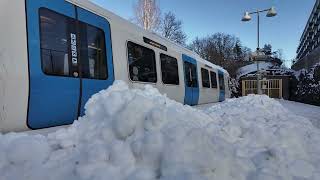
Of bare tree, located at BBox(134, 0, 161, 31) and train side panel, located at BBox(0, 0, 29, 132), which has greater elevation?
bare tree, located at BBox(134, 0, 161, 31)

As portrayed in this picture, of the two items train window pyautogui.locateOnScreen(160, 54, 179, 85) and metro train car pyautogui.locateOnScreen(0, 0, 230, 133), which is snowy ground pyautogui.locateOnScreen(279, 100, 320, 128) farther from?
metro train car pyautogui.locateOnScreen(0, 0, 230, 133)

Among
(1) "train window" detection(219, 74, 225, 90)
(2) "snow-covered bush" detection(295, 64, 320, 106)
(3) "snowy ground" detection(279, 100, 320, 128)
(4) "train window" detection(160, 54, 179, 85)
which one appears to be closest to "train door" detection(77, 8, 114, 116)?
(4) "train window" detection(160, 54, 179, 85)

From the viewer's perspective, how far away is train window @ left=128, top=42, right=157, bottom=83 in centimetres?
930

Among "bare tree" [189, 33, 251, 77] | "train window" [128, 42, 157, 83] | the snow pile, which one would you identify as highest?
"bare tree" [189, 33, 251, 77]

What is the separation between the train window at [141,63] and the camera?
930 cm

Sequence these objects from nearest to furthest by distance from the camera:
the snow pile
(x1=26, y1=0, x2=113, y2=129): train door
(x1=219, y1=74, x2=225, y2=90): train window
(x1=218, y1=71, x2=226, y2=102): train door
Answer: the snow pile < (x1=26, y1=0, x2=113, y2=129): train door < (x1=218, y1=71, x2=226, y2=102): train door < (x1=219, y1=74, x2=225, y2=90): train window

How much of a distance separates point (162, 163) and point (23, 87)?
3093mm

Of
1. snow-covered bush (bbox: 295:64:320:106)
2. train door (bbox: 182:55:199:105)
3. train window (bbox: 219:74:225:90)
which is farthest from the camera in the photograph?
snow-covered bush (bbox: 295:64:320:106)

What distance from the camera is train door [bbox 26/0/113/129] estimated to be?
617 centimetres

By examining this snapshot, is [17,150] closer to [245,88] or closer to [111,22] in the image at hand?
[111,22]

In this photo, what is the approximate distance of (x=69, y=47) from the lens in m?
6.92

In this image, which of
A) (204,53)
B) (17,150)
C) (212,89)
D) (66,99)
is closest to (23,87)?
(66,99)

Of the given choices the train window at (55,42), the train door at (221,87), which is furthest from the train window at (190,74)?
the train window at (55,42)

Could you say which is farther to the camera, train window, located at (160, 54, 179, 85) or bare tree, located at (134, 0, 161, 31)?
bare tree, located at (134, 0, 161, 31)
